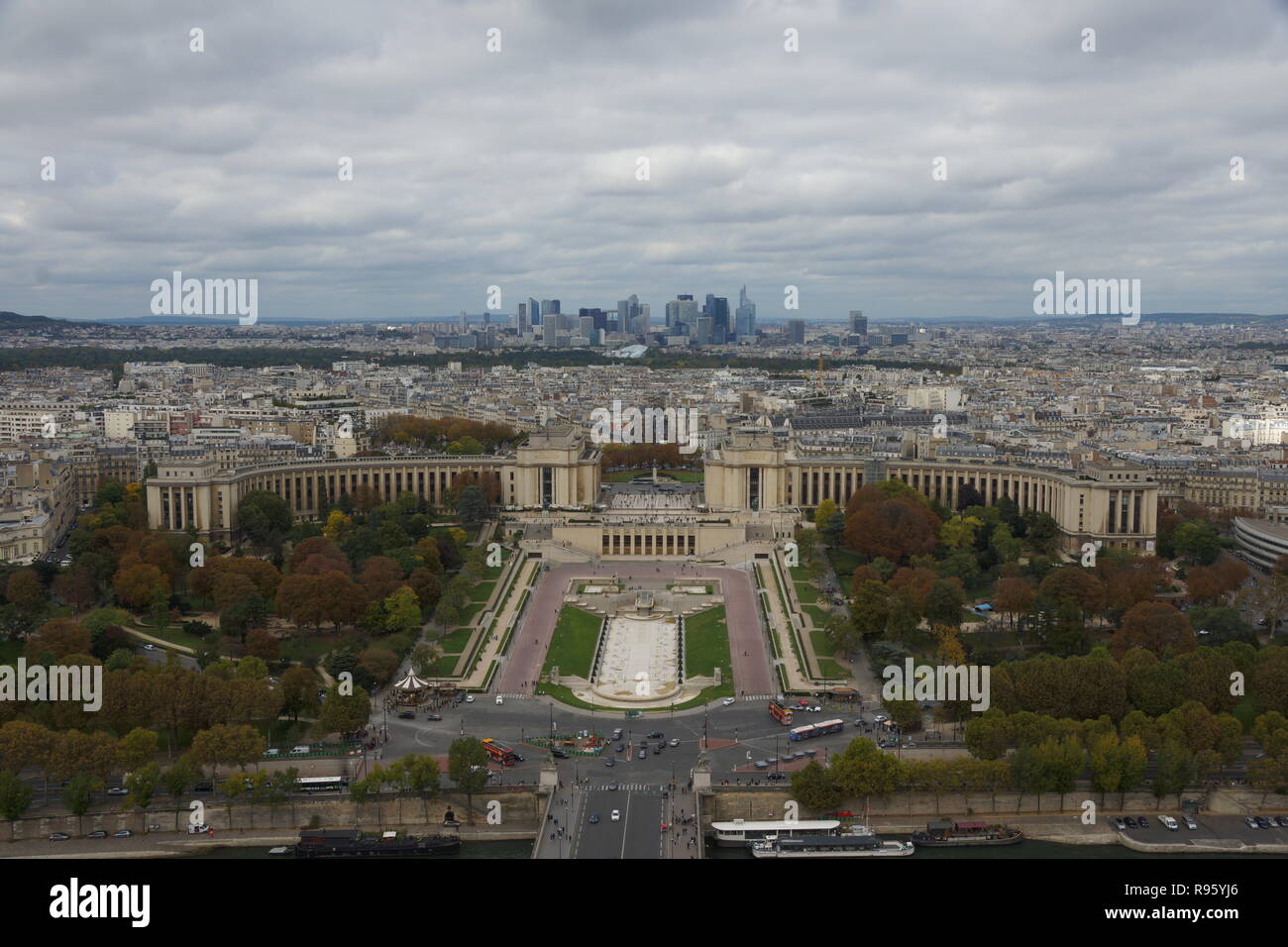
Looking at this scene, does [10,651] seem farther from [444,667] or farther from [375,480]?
[375,480]

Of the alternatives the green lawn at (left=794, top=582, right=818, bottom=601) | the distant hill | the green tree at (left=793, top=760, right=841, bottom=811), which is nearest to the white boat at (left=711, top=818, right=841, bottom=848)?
the green tree at (left=793, top=760, right=841, bottom=811)

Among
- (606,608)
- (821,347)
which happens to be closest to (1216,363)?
(821,347)

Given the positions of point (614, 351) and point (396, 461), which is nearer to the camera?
point (396, 461)

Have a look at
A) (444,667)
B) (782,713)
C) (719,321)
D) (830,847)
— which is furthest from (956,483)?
(719,321)

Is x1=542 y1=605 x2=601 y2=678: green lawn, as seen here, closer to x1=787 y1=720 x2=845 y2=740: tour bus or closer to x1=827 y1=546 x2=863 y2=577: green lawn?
x1=787 y1=720 x2=845 y2=740: tour bus
